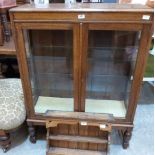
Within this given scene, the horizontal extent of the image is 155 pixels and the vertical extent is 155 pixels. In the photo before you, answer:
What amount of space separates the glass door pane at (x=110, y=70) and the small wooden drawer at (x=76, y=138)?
144mm

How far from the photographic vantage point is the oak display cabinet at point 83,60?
1054 millimetres

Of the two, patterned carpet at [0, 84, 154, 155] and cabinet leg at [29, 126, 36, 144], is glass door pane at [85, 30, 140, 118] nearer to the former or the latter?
patterned carpet at [0, 84, 154, 155]

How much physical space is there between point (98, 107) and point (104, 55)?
40 cm

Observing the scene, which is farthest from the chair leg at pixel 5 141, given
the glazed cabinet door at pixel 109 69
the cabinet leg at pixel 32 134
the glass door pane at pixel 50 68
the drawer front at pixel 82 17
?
the drawer front at pixel 82 17

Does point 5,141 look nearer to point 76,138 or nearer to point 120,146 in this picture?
point 76,138

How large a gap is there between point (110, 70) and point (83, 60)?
1.04 ft

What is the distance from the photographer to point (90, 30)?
1105mm

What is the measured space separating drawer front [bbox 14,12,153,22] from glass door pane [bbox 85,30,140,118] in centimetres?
12

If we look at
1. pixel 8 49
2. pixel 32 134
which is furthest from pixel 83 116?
pixel 8 49

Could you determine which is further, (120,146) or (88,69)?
(120,146)

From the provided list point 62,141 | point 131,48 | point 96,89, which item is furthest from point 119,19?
point 62,141

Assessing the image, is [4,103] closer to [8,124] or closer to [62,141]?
[8,124]

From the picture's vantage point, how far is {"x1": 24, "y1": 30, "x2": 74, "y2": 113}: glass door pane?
1.28 metres

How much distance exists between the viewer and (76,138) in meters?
1.43
